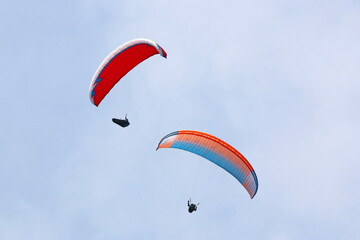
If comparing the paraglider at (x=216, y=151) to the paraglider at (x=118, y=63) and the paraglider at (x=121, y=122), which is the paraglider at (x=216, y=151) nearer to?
the paraglider at (x=118, y=63)

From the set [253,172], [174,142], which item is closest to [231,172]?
[253,172]

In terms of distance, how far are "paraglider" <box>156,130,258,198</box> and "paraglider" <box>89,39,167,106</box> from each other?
5.77m

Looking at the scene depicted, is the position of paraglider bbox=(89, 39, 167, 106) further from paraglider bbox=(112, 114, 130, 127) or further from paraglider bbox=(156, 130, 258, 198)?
paraglider bbox=(156, 130, 258, 198)

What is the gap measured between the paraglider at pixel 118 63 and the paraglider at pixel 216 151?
577 cm

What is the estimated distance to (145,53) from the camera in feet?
160

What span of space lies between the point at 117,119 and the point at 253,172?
1203 centimetres

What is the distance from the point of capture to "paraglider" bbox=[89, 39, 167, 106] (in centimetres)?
4744

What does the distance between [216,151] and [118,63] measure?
9726mm

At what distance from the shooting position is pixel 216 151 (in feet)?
149

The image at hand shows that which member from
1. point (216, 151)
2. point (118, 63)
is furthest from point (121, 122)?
point (216, 151)

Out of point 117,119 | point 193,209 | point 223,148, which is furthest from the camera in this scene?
point 117,119

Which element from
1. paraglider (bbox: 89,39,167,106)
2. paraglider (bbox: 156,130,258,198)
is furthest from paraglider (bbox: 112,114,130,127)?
paraglider (bbox: 156,130,258,198)

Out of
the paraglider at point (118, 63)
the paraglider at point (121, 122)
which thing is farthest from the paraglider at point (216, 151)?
the paraglider at point (121, 122)

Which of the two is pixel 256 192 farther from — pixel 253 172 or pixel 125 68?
pixel 125 68
